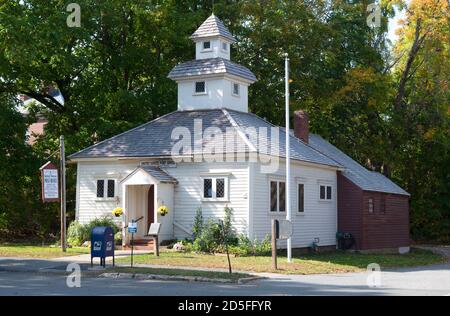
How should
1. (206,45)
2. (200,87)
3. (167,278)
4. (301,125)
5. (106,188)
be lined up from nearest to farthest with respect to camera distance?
(167,278)
(106,188)
(200,87)
(206,45)
(301,125)

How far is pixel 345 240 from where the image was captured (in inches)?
1385

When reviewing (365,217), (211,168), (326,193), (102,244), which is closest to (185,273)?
(102,244)

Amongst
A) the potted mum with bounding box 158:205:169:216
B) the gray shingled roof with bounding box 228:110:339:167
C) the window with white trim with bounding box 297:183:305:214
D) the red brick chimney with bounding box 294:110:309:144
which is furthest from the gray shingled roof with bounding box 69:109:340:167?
the potted mum with bounding box 158:205:169:216

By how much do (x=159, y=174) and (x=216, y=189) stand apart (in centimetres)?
262

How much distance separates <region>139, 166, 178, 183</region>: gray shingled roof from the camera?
29.4 m

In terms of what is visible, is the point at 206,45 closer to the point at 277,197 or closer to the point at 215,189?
the point at 215,189

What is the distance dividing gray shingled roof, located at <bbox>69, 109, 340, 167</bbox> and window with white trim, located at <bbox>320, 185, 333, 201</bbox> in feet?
4.15

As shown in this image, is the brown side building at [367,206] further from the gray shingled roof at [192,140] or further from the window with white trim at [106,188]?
the window with white trim at [106,188]

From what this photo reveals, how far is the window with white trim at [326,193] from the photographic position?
34.6 m

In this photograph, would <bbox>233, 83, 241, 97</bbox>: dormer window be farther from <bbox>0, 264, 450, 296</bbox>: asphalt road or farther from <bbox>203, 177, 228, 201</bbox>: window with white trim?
<bbox>0, 264, 450, 296</bbox>: asphalt road

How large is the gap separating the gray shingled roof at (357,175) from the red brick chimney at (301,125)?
45.0 inches

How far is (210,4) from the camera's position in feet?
150

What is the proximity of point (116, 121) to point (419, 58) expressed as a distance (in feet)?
75.5
